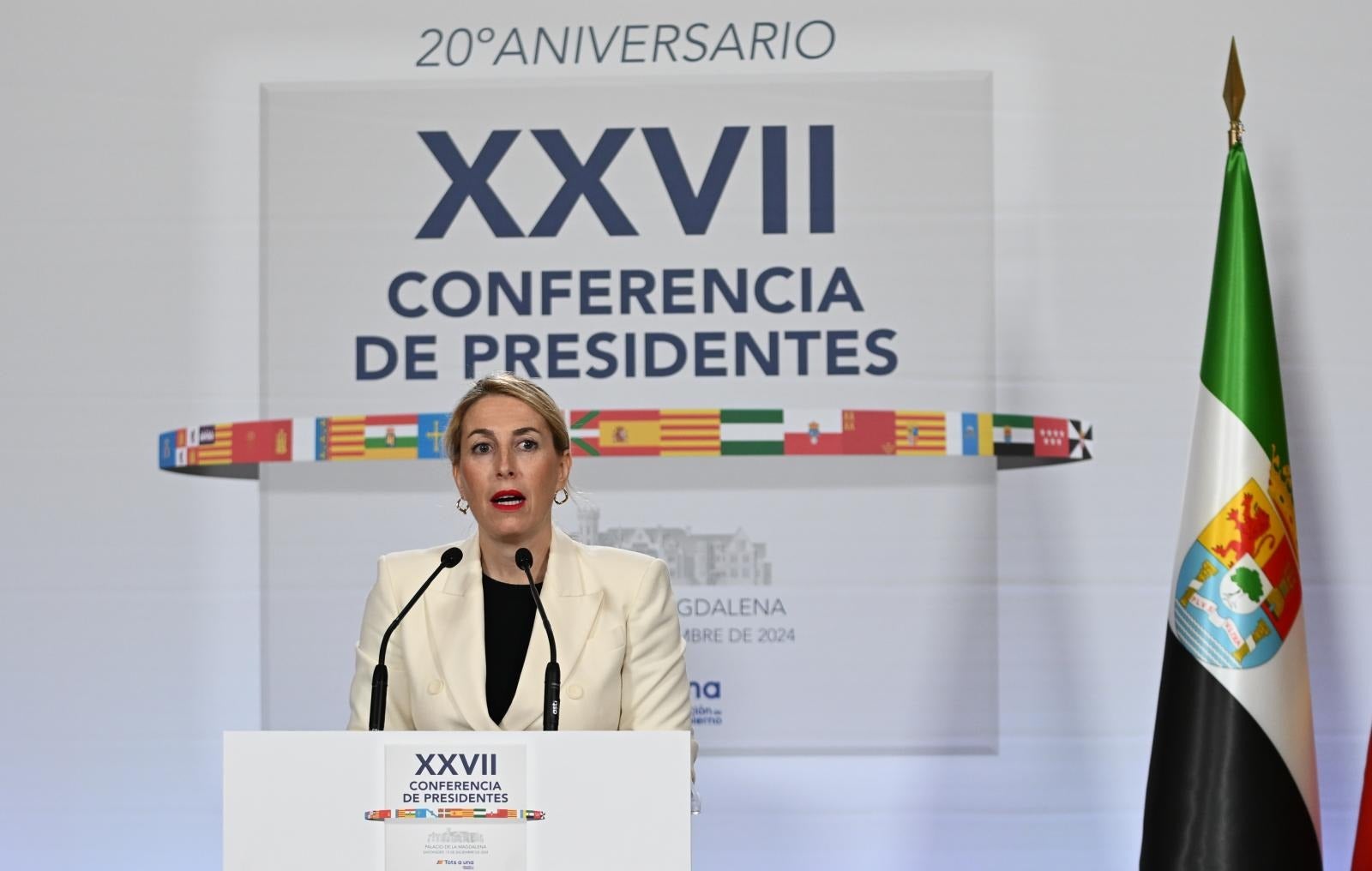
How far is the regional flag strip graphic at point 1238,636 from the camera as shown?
8.77 feet

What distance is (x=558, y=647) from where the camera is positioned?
2.11 metres

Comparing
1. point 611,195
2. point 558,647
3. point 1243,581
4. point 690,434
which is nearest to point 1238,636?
point 1243,581

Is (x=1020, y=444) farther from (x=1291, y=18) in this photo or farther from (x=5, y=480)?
(x=5, y=480)

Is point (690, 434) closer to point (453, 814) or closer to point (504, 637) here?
point (504, 637)

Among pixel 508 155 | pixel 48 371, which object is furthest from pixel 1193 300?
pixel 48 371

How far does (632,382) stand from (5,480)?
1.39m

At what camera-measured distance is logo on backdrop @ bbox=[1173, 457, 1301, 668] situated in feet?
8.79

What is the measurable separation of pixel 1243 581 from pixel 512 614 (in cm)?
138

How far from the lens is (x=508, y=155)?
3141 millimetres

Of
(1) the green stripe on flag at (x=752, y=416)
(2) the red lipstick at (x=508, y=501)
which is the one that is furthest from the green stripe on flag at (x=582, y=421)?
(2) the red lipstick at (x=508, y=501)

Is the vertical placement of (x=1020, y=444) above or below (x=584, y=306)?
below

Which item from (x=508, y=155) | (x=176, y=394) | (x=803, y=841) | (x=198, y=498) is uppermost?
(x=508, y=155)

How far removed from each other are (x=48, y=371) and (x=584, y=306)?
118 centimetres

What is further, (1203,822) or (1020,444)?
(1020,444)
